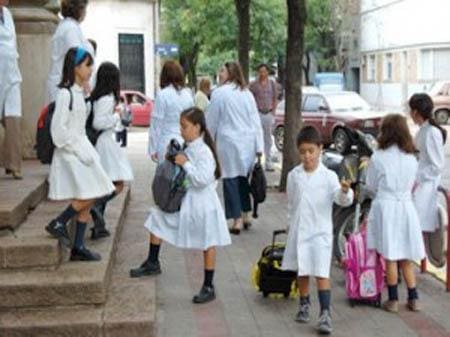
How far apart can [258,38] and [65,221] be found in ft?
125

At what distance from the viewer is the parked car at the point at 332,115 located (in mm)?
21453

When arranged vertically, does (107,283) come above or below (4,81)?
below

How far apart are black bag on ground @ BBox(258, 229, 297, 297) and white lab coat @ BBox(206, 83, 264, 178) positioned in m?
2.61

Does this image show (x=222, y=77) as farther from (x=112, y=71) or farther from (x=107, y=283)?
(x=107, y=283)

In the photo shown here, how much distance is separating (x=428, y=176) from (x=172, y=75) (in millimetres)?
2871

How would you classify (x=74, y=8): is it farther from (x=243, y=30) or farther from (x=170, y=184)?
(x=243, y=30)

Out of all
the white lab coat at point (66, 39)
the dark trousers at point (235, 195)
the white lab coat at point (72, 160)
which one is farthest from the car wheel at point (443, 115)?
the white lab coat at point (72, 160)

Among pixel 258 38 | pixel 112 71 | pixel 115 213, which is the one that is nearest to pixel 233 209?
pixel 115 213

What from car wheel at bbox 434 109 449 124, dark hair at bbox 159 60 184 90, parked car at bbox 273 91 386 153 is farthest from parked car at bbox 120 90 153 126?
dark hair at bbox 159 60 184 90

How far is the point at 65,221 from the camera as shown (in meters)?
6.32

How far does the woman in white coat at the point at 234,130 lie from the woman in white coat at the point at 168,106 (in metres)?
0.56

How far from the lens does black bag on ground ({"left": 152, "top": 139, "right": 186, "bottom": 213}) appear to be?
662 cm

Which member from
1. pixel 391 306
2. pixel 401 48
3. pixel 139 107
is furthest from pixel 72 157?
pixel 401 48

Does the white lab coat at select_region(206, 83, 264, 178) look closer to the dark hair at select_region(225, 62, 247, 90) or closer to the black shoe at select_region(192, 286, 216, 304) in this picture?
the dark hair at select_region(225, 62, 247, 90)
